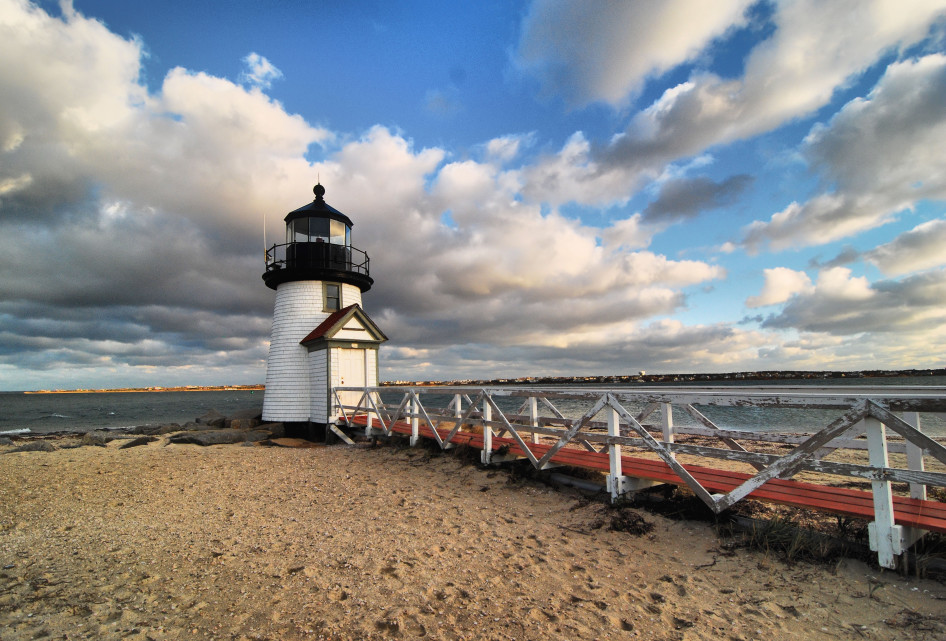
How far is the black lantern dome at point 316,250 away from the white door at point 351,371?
301cm

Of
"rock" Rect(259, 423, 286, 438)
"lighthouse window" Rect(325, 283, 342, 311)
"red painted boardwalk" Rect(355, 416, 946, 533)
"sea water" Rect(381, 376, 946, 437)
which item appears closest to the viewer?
"red painted boardwalk" Rect(355, 416, 946, 533)

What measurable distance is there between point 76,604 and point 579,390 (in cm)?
577

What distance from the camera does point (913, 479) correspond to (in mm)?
3721

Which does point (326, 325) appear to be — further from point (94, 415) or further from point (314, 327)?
point (94, 415)

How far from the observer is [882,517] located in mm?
3838

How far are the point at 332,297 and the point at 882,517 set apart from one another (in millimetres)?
15517

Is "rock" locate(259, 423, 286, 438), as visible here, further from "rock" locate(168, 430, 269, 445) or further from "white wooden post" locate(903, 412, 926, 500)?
"white wooden post" locate(903, 412, 926, 500)

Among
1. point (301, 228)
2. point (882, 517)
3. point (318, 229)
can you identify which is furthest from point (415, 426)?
point (301, 228)

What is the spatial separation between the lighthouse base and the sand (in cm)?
773

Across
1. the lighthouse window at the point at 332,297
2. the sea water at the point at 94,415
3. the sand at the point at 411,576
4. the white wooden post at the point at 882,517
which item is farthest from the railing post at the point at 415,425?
the sea water at the point at 94,415

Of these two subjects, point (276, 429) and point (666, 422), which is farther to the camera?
point (276, 429)

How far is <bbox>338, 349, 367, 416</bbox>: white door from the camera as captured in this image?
594 inches

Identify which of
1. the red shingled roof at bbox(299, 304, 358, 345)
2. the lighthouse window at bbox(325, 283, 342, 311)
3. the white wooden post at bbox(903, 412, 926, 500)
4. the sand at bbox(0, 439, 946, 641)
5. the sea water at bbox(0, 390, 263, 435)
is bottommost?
the sea water at bbox(0, 390, 263, 435)

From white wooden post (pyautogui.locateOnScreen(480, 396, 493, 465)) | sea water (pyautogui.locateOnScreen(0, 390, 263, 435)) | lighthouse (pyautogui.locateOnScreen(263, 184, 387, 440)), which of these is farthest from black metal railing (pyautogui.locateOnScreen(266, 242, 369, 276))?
sea water (pyautogui.locateOnScreen(0, 390, 263, 435))
